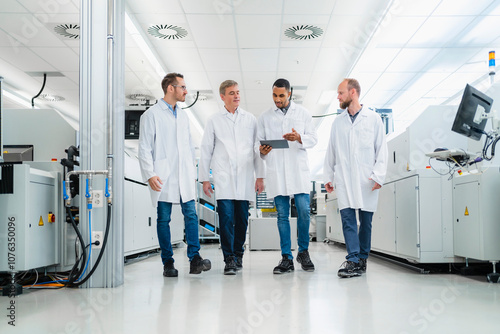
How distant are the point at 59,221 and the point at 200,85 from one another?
5475mm

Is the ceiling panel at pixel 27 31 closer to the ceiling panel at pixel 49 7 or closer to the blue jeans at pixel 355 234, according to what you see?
the ceiling panel at pixel 49 7

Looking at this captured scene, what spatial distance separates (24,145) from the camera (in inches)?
132

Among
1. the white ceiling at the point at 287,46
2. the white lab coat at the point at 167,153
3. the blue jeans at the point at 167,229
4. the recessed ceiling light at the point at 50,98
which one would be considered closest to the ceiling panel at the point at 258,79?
the white ceiling at the point at 287,46

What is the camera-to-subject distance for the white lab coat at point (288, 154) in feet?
10.4

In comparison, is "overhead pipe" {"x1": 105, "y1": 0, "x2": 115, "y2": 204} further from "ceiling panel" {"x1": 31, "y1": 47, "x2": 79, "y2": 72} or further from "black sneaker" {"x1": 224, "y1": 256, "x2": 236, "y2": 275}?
"ceiling panel" {"x1": 31, "y1": 47, "x2": 79, "y2": 72}

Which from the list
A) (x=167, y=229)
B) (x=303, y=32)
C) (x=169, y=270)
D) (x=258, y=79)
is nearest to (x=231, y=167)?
(x=167, y=229)

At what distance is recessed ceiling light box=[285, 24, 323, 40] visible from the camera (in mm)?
5633

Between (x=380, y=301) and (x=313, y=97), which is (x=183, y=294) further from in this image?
(x=313, y=97)

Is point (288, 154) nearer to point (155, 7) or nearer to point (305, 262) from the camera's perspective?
point (305, 262)

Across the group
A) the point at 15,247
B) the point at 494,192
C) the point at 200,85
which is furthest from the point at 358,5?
the point at 15,247

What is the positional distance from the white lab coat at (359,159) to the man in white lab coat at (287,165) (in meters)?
0.21

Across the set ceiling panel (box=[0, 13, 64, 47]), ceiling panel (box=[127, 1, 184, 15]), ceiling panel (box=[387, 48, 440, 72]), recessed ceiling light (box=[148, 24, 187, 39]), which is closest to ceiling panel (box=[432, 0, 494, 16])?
ceiling panel (box=[387, 48, 440, 72])

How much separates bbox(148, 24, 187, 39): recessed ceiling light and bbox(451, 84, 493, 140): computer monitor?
3788 mm

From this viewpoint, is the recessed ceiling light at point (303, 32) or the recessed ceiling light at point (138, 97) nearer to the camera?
the recessed ceiling light at point (303, 32)
